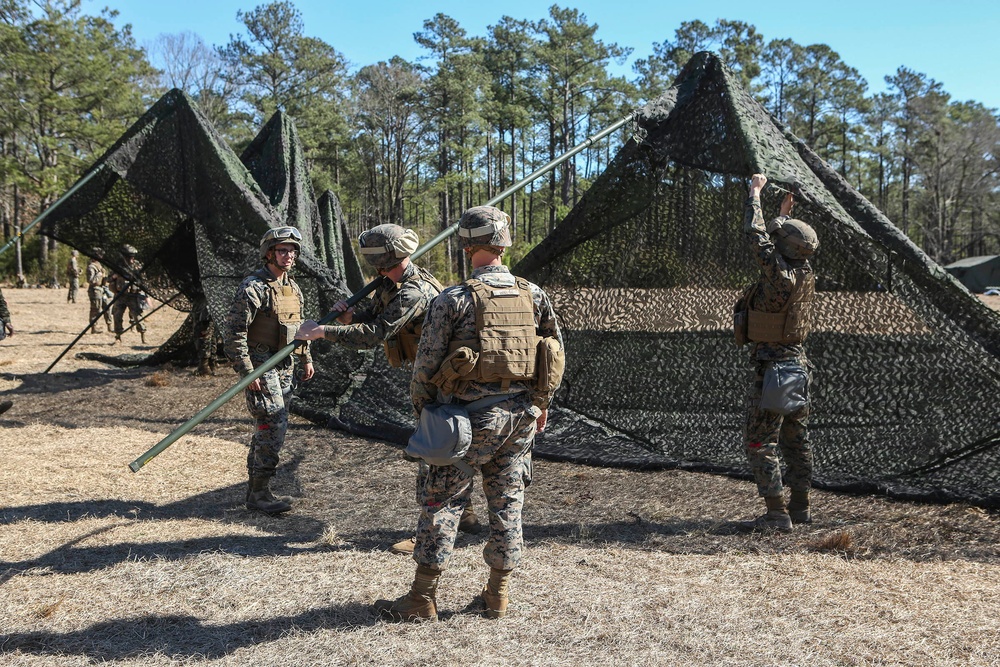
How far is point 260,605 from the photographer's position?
12.2ft

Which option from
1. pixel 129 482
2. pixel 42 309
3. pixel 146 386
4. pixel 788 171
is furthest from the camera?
pixel 42 309

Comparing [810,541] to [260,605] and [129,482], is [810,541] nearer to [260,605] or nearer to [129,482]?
[260,605]

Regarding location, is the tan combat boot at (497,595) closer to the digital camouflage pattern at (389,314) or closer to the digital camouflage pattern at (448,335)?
the digital camouflage pattern at (448,335)

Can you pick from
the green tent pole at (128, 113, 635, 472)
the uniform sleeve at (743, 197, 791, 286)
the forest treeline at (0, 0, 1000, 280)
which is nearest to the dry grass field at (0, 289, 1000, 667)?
the green tent pole at (128, 113, 635, 472)

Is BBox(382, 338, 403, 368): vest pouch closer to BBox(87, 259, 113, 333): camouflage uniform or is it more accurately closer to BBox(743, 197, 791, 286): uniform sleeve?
BBox(743, 197, 791, 286): uniform sleeve

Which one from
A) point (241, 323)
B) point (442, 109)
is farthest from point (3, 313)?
point (442, 109)

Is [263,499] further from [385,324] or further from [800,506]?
[800,506]

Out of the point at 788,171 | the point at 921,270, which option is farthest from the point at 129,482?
the point at 921,270

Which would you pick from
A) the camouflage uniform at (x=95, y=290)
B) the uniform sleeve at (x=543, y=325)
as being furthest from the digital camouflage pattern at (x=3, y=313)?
the camouflage uniform at (x=95, y=290)

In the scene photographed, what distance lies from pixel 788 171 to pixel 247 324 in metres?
3.86

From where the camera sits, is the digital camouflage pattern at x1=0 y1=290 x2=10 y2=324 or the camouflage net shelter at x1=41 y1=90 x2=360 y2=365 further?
the camouflage net shelter at x1=41 y1=90 x2=360 y2=365

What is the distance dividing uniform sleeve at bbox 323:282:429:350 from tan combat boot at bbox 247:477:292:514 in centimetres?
153

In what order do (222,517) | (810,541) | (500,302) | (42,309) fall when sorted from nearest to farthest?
(500,302), (810,541), (222,517), (42,309)

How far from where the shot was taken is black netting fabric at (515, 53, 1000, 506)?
17.3 ft
